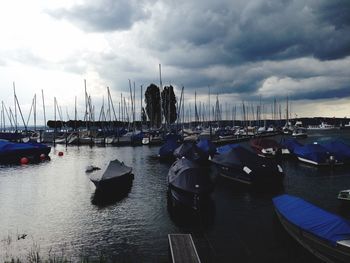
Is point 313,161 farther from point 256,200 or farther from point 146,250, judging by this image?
point 146,250

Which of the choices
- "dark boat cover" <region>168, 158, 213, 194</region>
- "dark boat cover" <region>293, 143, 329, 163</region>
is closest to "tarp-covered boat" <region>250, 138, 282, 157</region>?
"dark boat cover" <region>293, 143, 329, 163</region>

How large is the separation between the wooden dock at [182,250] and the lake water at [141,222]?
119 cm

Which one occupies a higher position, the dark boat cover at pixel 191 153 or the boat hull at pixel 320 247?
the dark boat cover at pixel 191 153

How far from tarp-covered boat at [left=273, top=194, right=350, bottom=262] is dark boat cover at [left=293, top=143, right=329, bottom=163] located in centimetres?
3123

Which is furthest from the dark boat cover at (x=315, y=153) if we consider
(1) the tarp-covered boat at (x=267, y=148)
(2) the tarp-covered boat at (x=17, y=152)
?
A: (2) the tarp-covered boat at (x=17, y=152)

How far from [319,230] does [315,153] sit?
119 feet

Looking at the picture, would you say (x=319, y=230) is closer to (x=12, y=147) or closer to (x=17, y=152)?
(x=17, y=152)

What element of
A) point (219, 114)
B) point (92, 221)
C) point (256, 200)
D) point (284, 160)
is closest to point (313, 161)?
point (284, 160)

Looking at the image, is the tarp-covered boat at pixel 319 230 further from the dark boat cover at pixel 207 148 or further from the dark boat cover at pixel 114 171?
the dark boat cover at pixel 207 148

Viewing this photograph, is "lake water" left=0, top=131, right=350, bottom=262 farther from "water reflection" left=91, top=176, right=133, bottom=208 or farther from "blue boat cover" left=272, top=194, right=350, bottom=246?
"blue boat cover" left=272, top=194, right=350, bottom=246

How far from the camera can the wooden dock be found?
14703 mm

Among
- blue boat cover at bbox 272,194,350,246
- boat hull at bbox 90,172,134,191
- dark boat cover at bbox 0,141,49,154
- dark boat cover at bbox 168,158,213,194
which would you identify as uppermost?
dark boat cover at bbox 0,141,49,154

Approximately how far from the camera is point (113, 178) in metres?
33.3

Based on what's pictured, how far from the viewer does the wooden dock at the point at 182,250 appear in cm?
1470
